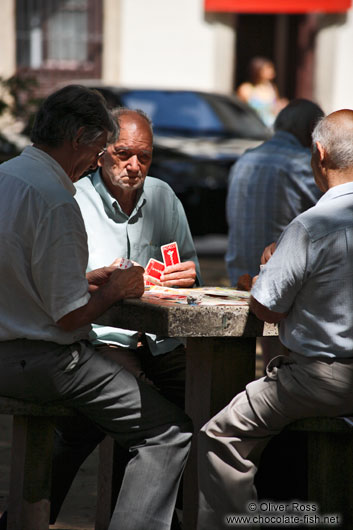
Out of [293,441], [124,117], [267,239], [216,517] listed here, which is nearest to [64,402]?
[216,517]

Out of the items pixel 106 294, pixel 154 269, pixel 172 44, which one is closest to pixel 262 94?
pixel 172 44

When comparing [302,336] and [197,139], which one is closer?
[302,336]

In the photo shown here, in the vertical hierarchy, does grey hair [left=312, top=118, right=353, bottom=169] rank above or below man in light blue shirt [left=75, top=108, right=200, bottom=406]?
above

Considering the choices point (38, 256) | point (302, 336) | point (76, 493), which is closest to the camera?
point (38, 256)

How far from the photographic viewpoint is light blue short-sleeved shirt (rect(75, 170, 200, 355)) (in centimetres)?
384

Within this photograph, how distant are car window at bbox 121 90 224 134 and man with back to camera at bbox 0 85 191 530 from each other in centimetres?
712

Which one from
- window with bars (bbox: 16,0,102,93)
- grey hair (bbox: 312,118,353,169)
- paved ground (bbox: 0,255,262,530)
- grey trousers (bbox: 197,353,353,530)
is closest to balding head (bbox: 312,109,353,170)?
grey hair (bbox: 312,118,353,169)

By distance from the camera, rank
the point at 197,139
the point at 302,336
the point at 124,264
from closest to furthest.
A: the point at 302,336
the point at 124,264
the point at 197,139

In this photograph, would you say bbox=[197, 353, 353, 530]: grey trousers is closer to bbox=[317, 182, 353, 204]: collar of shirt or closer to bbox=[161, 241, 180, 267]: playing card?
bbox=[317, 182, 353, 204]: collar of shirt

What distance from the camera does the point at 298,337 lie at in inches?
122

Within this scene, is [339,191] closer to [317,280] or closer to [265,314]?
[317,280]

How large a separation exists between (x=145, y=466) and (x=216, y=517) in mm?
276

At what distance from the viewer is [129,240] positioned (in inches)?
158

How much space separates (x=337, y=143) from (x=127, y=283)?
31.4 inches
